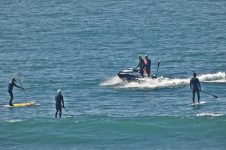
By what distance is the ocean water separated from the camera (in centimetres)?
4906

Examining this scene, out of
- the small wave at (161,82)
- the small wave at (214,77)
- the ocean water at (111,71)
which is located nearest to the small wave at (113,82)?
the small wave at (161,82)

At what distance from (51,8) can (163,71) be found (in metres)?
42.1

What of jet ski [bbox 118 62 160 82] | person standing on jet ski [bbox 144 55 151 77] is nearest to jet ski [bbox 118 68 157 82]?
jet ski [bbox 118 62 160 82]

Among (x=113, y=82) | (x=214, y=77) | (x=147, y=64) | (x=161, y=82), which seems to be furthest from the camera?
(x=113, y=82)

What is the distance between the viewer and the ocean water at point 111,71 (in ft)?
161

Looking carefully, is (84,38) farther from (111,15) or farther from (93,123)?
(93,123)

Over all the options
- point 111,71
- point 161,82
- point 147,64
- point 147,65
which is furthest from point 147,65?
point 111,71

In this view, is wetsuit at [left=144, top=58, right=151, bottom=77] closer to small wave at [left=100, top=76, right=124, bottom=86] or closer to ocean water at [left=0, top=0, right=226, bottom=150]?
ocean water at [left=0, top=0, right=226, bottom=150]

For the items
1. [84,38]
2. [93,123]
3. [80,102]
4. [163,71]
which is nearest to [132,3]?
[84,38]

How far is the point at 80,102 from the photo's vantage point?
58.9 meters

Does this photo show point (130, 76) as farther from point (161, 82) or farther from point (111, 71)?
point (111, 71)

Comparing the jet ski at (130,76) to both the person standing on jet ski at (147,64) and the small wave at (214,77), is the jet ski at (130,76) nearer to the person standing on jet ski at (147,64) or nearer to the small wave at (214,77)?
the person standing on jet ski at (147,64)

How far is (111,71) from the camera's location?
7125cm

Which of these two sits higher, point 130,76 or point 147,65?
point 147,65
